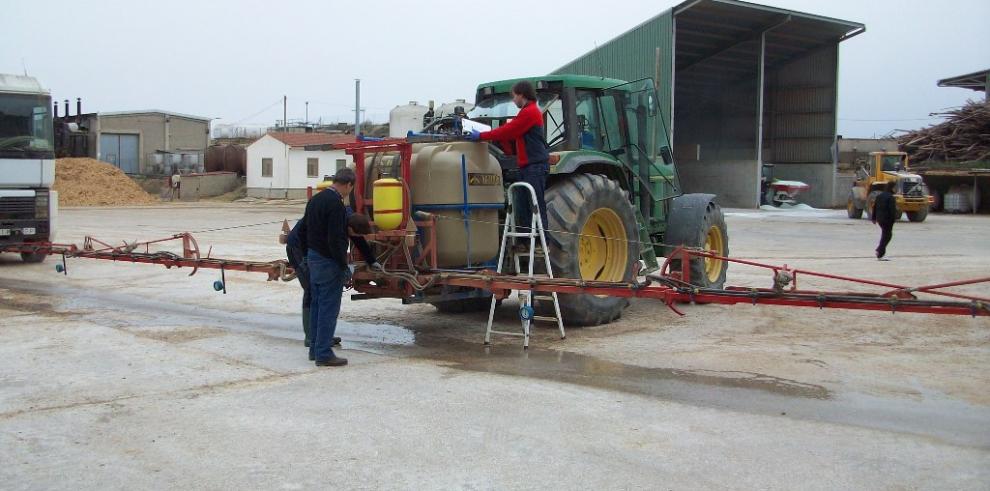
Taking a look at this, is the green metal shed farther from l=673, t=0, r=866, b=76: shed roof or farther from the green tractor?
the green tractor

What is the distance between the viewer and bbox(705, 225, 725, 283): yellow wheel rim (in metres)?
11.0

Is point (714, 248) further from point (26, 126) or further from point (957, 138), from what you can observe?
point (957, 138)

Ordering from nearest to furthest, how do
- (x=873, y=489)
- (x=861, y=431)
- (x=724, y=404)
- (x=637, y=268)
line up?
(x=873, y=489) → (x=861, y=431) → (x=724, y=404) → (x=637, y=268)

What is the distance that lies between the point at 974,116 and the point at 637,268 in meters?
35.5

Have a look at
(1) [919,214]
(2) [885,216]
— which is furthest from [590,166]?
(1) [919,214]

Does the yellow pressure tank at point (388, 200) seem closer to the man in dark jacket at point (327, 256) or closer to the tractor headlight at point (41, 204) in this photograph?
the man in dark jacket at point (327, 256)

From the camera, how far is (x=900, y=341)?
8.07m

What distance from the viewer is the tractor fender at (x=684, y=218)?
33.6ft

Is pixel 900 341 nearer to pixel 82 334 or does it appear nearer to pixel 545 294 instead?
pixel 545 294

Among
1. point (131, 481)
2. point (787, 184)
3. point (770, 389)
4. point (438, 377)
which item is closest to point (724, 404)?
point (770, 389)

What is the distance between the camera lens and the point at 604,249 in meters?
9.32

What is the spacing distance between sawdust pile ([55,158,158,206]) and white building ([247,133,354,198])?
5.49 m

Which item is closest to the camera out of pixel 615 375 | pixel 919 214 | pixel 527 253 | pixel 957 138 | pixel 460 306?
pixel 615 375

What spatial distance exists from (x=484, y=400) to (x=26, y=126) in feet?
A: 39.7
